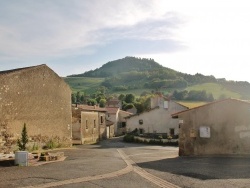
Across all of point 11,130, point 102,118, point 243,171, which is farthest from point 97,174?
point 102,118

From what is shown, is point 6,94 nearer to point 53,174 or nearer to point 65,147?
point 65,147

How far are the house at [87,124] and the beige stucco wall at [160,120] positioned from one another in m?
6.31

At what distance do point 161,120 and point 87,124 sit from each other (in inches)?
451

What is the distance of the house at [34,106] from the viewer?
2514cm

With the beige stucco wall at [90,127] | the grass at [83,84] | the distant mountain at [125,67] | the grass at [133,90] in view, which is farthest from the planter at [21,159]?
the distant mountain at [125,67]

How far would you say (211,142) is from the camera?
22078 millimetres

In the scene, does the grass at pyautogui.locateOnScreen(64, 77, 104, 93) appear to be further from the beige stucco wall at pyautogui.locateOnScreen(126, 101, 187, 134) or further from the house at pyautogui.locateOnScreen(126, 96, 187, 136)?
the beige stucco wall at pyautogui.locateOnScreen(126, 101, 187, 134)

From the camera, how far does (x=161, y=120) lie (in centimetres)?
4838

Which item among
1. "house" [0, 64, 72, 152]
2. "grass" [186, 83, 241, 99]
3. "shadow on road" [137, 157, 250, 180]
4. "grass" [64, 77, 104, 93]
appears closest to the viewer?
"shadow on road" [137, 157, 250, 180]

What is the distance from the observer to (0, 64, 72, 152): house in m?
25.1

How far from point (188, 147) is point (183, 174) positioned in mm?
8373

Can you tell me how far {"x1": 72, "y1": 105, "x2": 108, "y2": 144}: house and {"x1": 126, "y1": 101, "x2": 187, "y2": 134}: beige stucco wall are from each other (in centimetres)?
631

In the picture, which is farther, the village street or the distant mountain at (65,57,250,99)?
the distant mountain at (65,57,250,99)

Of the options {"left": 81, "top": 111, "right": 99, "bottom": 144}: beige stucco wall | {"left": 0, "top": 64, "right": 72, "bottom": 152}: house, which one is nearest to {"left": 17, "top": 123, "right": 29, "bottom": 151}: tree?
{"left": 0, "top": 64, "right": 72, "bottom": 152}: house
